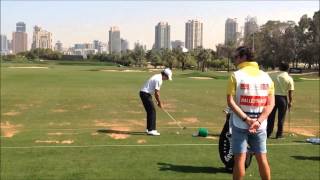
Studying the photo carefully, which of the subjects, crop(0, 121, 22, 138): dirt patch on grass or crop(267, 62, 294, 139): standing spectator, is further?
crop(0, 121, 22, 138): dirt patch on grass

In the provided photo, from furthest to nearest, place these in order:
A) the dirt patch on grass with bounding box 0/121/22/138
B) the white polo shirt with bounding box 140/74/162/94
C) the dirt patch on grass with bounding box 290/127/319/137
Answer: the dirt patch on grass with bounding box 290/127/319/137
the dirt patch on grass with bounding box 0/121/22/138
the white polo shirt with bounding box 140/74/162/94

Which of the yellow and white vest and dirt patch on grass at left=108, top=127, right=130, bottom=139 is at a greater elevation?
the yellow and white vest

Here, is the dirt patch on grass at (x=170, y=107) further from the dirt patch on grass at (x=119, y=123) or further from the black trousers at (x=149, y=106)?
the black trousers at (x=149, y=106)

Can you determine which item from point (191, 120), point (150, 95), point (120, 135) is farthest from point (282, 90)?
point (191, 120)

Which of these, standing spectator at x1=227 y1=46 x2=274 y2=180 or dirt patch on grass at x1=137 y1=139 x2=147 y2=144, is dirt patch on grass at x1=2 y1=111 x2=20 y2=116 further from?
standing spectator at x1=227 y1=46 x2=274 y2=180

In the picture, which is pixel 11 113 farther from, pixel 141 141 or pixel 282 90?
pixel 282 90

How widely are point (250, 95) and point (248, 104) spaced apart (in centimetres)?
10

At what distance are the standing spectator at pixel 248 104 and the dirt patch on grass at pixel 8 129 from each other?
9.57 m

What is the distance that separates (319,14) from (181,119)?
9518 cm

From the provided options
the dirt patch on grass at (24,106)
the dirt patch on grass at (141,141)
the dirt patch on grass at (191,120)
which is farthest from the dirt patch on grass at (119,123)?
the dirt patch on grass at (24,106)

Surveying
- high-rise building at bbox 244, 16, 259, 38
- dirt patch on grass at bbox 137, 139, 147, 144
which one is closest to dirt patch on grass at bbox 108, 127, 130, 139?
dirt patch on grass at bbox 137, 139, 147, 144

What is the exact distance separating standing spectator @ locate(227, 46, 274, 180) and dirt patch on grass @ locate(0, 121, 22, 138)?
9.57 m

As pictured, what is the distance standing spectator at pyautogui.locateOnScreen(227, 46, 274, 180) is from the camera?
20.2 ft

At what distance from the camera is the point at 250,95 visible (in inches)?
243
